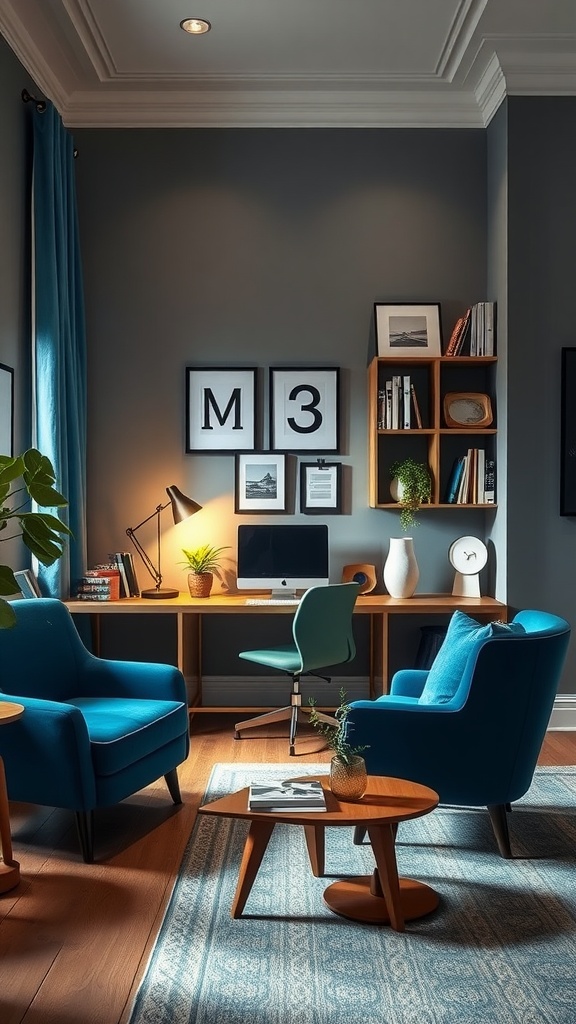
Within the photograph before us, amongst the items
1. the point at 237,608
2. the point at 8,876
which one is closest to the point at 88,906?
the point at 8,876

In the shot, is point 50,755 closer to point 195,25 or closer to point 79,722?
point 79,722

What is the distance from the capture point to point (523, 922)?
256 cm

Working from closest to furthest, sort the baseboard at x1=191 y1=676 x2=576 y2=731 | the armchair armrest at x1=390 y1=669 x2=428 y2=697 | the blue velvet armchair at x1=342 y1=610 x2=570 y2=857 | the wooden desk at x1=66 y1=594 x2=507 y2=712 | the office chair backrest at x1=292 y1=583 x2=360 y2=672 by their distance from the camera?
the blue velvet armchair at x1=342 y1=610 x2=570 y2=857 < the armchair armrest at x1=390 y1=669 x2=428 y2=697 < the office chair backrest at x1=292 y1=583 x2=360 y2=672 < the wooden desk at x1=66 y1=594 x2=507 y2=712 < the baseboard at x1=191 y1=676 x2=576 y2=731

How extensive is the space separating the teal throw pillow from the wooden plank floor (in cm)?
100

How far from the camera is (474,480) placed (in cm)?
481

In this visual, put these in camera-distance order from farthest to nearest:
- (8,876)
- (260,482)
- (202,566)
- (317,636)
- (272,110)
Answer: (260,482)
(272,110)
(202,566)
(317,636)
(8,876)

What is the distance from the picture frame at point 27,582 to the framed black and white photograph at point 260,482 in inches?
48.2

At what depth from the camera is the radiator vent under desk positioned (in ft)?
16.7

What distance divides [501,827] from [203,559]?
7.59 ft

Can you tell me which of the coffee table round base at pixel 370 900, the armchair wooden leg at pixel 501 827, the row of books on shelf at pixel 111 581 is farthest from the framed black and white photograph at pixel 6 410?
the armchair wooden leg at pixel 501 827

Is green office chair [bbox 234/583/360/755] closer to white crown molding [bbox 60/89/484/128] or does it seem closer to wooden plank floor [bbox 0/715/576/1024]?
wooden plank floor [bbox 0/715/576/1024]

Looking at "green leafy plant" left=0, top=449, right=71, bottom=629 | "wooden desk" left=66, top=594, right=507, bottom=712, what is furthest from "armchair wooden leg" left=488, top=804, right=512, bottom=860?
"green leafy plant" left=0, top=449, right=71, bottom=629

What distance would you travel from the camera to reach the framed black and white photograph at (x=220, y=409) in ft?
16.5

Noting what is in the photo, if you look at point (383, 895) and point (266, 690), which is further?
point (266, 690)
